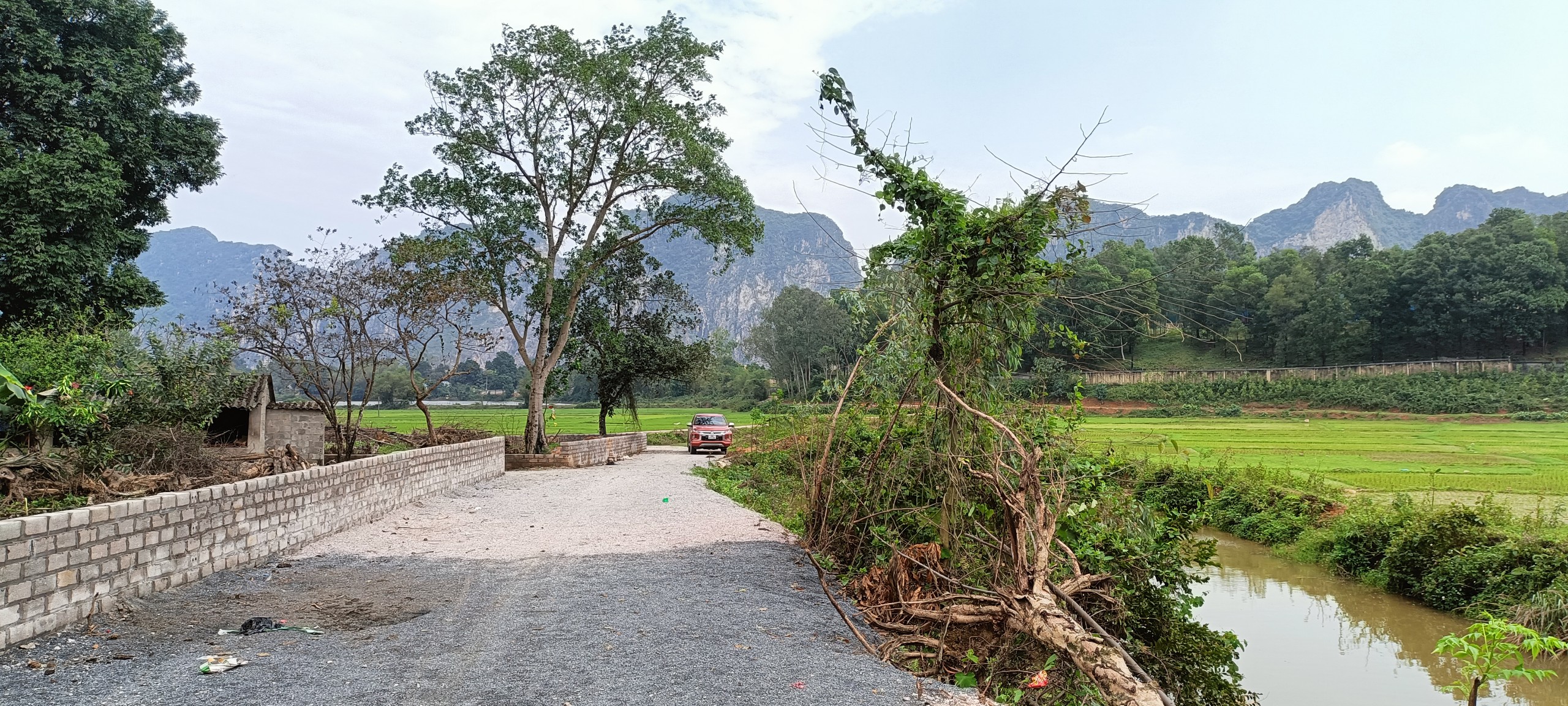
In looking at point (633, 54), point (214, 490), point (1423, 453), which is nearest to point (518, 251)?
point (633, 54)

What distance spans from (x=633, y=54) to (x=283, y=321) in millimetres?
13811

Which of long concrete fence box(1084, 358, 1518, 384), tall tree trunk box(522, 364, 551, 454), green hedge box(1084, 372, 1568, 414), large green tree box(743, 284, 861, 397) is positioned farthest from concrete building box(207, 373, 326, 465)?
large green tree box(743, 284, 861, 397)

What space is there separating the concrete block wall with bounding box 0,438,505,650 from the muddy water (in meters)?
9.83

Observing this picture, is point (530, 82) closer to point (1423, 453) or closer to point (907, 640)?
point (907, 640)

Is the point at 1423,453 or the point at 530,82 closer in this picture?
the point at 530,82

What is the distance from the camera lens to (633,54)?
26078mm

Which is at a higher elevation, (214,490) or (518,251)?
(518,251)

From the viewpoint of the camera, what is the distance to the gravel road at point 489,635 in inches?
208

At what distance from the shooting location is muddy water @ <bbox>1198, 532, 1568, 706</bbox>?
8.79m

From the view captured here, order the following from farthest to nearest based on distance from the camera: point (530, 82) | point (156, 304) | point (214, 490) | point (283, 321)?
point (530, 82) < point (156, 304) < point (283, 321) < point (214, 490)

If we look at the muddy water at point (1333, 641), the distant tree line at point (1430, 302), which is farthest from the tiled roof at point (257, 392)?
the distant tree line at point (1430, 302)

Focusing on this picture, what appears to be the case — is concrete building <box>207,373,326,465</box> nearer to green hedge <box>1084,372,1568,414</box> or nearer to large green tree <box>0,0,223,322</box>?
large green tree <box>0,0,223,322</box>

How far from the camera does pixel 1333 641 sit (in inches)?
423

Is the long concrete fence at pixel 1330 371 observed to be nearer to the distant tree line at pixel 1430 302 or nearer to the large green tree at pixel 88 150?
the distant tree line at pixel 1430 302
